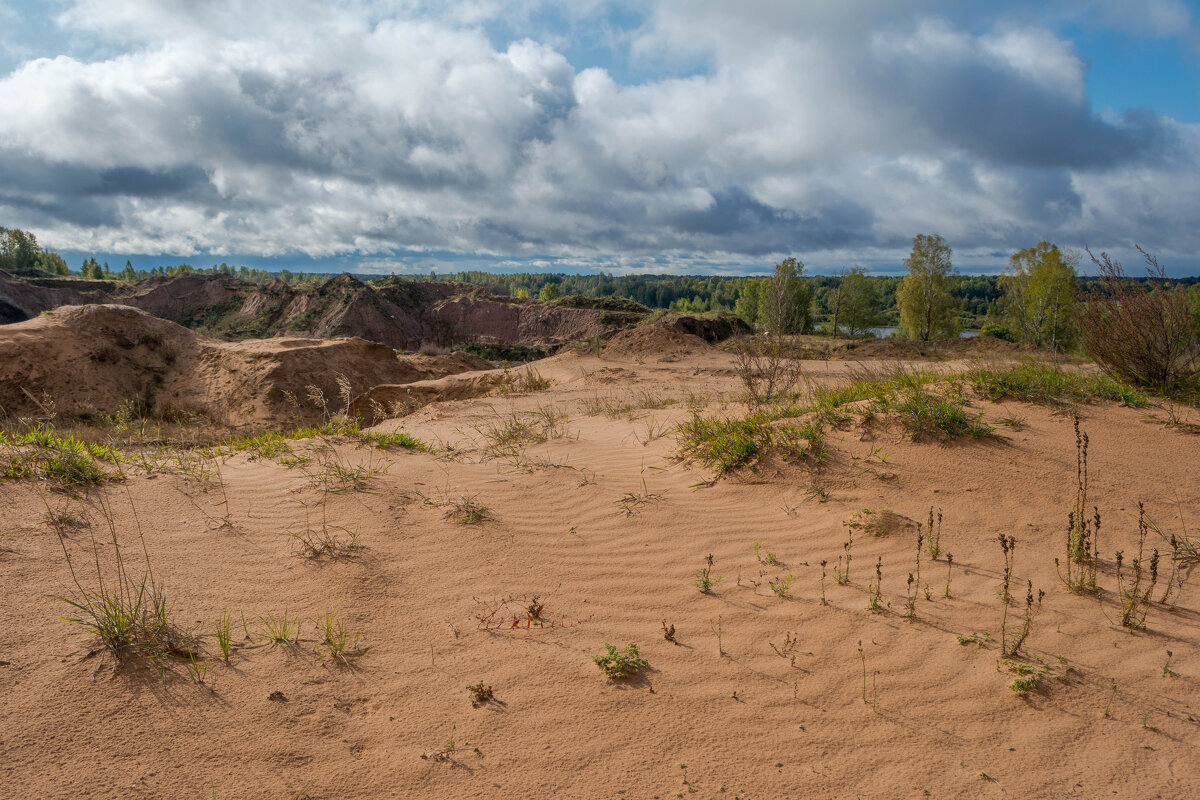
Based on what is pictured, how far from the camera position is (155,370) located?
1288cm

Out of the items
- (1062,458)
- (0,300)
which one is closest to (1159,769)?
(1062,458)

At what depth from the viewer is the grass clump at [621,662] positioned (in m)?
2.65

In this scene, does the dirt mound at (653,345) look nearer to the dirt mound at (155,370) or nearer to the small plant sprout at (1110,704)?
the dirt mound at (155,370)

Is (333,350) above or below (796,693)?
above

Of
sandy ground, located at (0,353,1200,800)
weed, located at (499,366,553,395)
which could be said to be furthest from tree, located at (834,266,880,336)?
sandy ground, located at (0,353,1200,800)

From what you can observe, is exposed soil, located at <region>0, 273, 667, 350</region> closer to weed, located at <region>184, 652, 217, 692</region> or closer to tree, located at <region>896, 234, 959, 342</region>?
tree, located at <region>896, 234, 959, 342</region>

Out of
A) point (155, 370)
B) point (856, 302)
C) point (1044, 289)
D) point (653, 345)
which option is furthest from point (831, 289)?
point (155, 370)

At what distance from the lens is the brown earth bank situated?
37594mm

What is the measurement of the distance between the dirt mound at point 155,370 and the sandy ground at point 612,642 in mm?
7334

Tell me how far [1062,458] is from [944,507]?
5.08ft

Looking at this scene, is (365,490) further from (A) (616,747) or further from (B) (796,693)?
(B) (796,693)

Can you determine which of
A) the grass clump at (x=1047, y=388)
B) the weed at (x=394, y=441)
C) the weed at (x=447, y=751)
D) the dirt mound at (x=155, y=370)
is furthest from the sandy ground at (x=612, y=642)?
the dirt mound at (x=155, y=370)

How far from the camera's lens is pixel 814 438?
211 inches

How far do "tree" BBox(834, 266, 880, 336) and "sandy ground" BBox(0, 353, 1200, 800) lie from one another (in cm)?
4000
